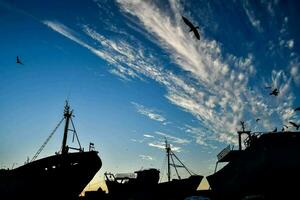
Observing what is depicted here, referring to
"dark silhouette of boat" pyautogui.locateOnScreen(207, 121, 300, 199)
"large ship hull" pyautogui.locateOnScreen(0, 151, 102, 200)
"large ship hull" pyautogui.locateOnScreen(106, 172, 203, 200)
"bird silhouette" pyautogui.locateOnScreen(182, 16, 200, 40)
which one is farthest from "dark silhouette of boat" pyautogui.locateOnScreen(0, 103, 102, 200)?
"bird silhouette" pyautogui.locateOnScreen(182, 16, 200, 40)

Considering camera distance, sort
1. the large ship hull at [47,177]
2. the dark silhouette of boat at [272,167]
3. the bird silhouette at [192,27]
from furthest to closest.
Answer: the large ship hull at [47,177]
the dark silhouette of boat at [272,167]
the bird silhouette at [192,27]

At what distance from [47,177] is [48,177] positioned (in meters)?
0.10

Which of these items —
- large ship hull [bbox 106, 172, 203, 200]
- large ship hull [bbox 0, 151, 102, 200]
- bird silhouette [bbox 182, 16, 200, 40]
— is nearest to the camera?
bird silhouette [bbox 182, 16, 200, 40]

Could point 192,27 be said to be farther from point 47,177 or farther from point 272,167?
point 47,177

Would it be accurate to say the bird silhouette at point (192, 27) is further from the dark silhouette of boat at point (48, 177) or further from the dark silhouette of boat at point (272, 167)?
the dark silhouette of boat at point (48, 177)

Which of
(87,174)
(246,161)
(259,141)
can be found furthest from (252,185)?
(87,174)

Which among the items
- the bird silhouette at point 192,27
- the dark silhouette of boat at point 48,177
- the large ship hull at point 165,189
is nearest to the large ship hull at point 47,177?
the dark silhouette of boat at point 48,177

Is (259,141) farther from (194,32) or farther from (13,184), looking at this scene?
(13,184)

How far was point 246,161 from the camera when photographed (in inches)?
1001

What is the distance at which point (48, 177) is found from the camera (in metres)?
29.1

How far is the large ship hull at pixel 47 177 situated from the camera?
28.8 metres

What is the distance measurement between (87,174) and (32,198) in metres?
6.17

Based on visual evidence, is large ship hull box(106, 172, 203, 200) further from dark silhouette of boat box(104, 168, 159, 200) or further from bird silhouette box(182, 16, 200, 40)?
bird silhouette box(182, 16, 200, 40)

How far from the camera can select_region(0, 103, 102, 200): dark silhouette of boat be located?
28.8 m
